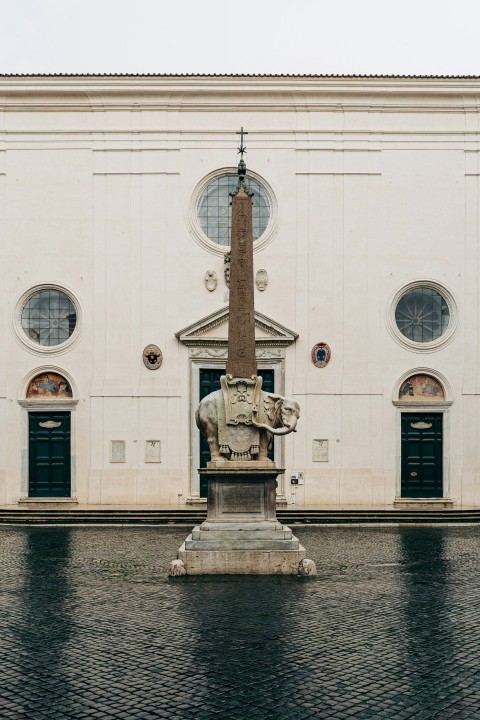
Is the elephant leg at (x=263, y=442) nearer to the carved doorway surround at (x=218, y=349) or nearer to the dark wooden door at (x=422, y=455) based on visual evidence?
the carved doorway surround at (x=218, y=349)

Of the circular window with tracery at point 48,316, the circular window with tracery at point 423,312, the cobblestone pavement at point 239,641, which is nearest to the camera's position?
the cobblestone pavement at point 239,641

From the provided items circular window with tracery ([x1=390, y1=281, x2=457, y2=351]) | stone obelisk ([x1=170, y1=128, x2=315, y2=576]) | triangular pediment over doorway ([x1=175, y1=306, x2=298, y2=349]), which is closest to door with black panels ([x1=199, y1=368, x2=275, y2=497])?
triangular pediment over doorway ([x1=175, y1=306, x2=298, y2=349])

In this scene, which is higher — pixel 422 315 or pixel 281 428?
pixel 422 315

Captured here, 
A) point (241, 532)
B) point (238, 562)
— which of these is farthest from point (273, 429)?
point (238, 562)

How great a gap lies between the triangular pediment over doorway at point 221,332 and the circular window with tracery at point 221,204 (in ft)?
7.29

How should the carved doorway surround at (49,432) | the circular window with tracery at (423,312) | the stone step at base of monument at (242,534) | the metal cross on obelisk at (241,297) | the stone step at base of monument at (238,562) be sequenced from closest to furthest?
the stone step at base of monument at (238,562) → the stone step at base of monument at (242,534) → the metal cross on obelisk at (241,297) → the carved doorway surround at (49,432) → the circular window with tracery at (423,312)

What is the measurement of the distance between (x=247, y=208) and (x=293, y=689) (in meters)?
9.80

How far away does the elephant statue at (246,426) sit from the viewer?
1519 cm

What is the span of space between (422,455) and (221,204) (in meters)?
8.82

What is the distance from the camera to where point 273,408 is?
603 inches

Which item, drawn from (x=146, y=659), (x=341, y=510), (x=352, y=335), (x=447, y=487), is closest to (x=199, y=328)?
(x=352, y=335)

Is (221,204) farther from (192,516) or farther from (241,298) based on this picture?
(241,298)

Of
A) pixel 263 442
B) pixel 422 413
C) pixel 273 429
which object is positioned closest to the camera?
pixel 273 429

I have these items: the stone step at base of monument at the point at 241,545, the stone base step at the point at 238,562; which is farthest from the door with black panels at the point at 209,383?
the stone base step at the point at 238,562
